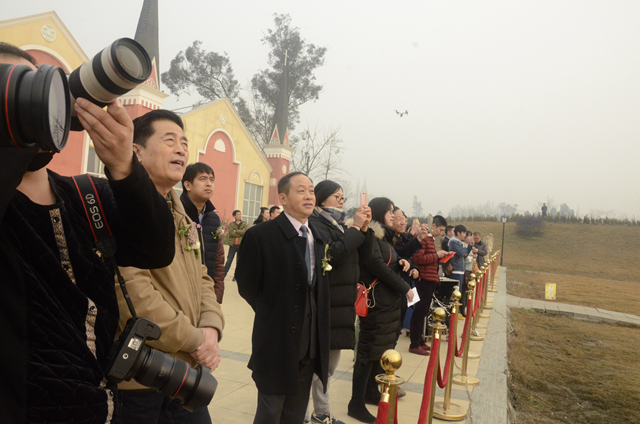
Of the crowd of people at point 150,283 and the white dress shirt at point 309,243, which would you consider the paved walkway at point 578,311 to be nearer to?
the crowd of people at point 150,283

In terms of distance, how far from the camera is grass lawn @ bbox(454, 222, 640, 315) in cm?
2759

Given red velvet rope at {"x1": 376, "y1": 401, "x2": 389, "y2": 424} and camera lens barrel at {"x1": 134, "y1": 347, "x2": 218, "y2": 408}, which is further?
red velvet rope at {"x1": 376, "y1": 401, "x2": 389, "y2": 424}

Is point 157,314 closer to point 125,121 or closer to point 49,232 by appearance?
point 49,232

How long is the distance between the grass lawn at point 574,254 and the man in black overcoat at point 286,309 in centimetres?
1914

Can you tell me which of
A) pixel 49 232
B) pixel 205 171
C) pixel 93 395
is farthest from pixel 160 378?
pixel 205 171

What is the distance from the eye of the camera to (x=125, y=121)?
3.59ft

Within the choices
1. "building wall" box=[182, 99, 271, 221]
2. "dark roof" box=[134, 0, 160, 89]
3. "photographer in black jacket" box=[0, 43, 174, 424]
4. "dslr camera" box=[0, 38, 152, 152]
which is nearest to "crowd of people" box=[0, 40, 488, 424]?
"photographer in black jacket" box=[0, 43, 174, 424]

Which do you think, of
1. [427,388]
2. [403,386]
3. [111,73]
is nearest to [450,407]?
[403,386]

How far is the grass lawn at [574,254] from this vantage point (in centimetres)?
2759

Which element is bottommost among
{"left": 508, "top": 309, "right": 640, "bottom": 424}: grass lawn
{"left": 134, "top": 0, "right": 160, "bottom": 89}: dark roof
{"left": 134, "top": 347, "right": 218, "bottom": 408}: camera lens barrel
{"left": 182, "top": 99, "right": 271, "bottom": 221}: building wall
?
{"left": 508, "top": 309, "right": 640, "bottom": 424}: grass lawn

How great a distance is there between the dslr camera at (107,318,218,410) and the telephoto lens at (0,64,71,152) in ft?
2.00

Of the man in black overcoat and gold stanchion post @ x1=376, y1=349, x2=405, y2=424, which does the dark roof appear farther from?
gold stanchion post @ x1=376, y1=349, x2=405, y2=424

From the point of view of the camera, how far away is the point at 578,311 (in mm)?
12008

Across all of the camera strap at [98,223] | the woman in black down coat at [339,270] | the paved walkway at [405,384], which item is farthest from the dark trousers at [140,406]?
the paved walkway at [405,384]
